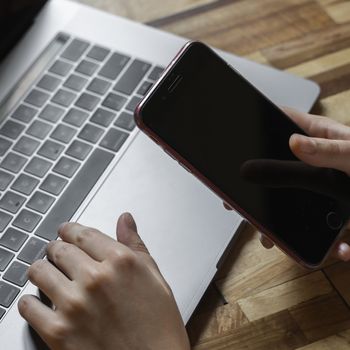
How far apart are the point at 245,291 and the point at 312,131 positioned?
7.3 inches

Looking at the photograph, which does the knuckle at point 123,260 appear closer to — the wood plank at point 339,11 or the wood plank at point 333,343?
the wood plank at point 333,343

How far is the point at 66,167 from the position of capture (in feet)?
2.36

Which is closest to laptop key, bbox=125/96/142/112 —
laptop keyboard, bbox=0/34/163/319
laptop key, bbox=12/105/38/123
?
laptop keyboard, bbox=0/34/163/319

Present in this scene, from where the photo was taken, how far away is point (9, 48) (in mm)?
812

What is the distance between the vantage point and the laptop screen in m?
0.78

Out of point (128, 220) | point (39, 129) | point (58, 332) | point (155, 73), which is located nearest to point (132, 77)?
point (155, 73)

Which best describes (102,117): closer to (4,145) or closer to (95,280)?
(4,145)

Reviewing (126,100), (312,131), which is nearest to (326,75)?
(312,131)

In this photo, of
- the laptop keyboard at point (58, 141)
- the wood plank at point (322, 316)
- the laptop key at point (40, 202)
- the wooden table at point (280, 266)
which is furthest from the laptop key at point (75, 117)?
the wood plank at point (322, 316)

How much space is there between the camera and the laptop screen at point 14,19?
0.78 meters

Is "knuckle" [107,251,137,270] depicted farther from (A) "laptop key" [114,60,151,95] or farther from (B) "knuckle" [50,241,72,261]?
(A) "laptop key" [114,60,151,95]

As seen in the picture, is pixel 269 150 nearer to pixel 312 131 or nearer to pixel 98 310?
pixel 312 131

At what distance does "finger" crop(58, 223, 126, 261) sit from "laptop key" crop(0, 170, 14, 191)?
0.11 metres

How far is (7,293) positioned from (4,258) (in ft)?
0.13
